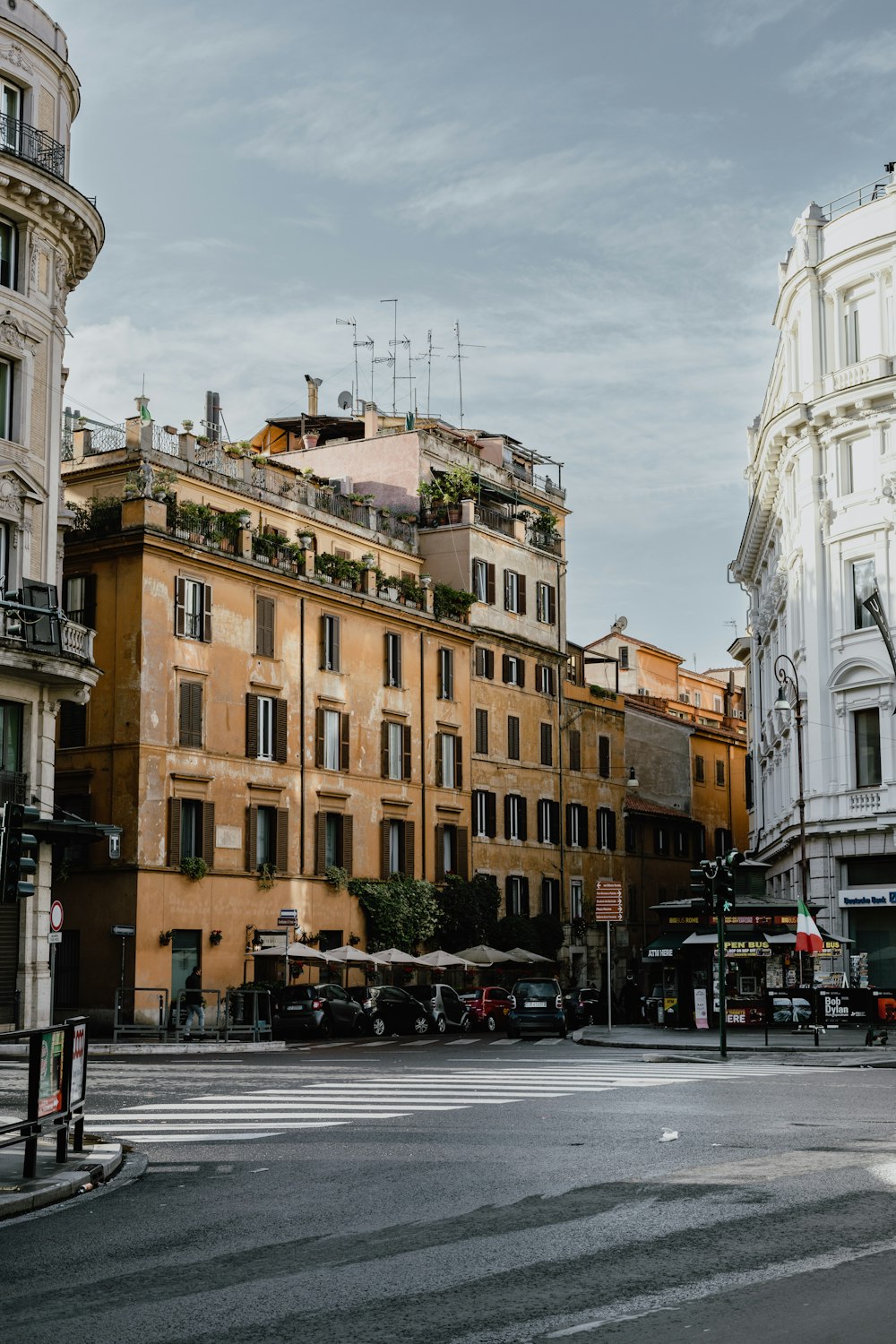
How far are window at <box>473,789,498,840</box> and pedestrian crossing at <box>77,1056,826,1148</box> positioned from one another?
2994 cm

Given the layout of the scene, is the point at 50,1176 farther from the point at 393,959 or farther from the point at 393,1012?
the point at 393,959

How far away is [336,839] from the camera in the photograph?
4900 cm

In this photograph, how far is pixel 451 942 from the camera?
174 ft

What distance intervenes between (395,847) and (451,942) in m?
3.86

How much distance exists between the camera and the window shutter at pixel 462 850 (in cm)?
5484

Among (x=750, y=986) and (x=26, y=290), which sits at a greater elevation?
(x=26, y=290)

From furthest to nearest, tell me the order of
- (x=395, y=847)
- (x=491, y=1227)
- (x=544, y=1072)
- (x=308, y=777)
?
(x=395, y=847), (x=308, y=777), (x=544, y=1072), (x=491, y=1227)

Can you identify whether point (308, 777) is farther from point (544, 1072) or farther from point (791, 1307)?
point (791, 1307)

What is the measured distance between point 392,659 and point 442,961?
9990 millimetres

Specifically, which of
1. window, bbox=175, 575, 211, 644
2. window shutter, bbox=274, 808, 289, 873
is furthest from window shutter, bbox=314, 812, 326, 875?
window, bbox=175, 575, 211, 644

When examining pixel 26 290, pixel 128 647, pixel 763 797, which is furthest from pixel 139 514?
pixel 763 797

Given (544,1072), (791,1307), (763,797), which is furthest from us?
(763,797)

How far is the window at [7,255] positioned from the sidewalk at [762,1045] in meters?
20.5

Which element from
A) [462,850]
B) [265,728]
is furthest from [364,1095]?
[462,850]
